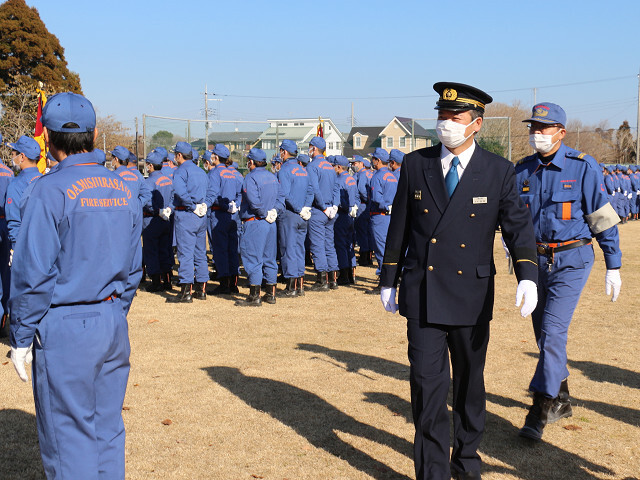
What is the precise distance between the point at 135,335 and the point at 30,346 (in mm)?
5797

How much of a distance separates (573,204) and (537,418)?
1668 millimetres

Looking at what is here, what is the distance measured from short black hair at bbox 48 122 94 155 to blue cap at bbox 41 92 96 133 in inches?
0.6

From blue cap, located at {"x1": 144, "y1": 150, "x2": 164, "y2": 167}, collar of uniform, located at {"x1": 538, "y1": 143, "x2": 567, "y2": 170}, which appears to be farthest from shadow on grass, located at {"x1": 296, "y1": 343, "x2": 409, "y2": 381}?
blue cap, located at {"x1": 144, "y1": 150, "x2": 164, "y2": 167}

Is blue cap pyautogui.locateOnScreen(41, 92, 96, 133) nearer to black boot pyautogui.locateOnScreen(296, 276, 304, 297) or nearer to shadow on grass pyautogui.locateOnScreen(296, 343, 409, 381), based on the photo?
shadow on grass pyautogui.locateOnScreen(296, 343, 409, 381)

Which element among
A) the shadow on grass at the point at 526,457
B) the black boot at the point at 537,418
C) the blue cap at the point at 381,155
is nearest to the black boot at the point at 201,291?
the blue cap at the point at 381,155

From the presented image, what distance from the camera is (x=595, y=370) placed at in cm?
739

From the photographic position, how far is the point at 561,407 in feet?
19.2

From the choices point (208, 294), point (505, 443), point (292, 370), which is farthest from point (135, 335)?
point (505, 443)

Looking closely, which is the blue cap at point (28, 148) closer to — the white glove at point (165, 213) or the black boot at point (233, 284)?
the white glove at point (165, 213)

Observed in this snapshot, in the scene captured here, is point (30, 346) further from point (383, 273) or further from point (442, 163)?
point (442, 163)

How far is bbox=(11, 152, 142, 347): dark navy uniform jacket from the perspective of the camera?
10.9ft

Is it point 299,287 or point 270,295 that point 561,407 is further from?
point 299,287

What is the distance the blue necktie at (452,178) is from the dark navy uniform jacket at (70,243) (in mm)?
1879

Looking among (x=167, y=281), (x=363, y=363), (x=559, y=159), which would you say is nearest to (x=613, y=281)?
(x=559, y=159)
